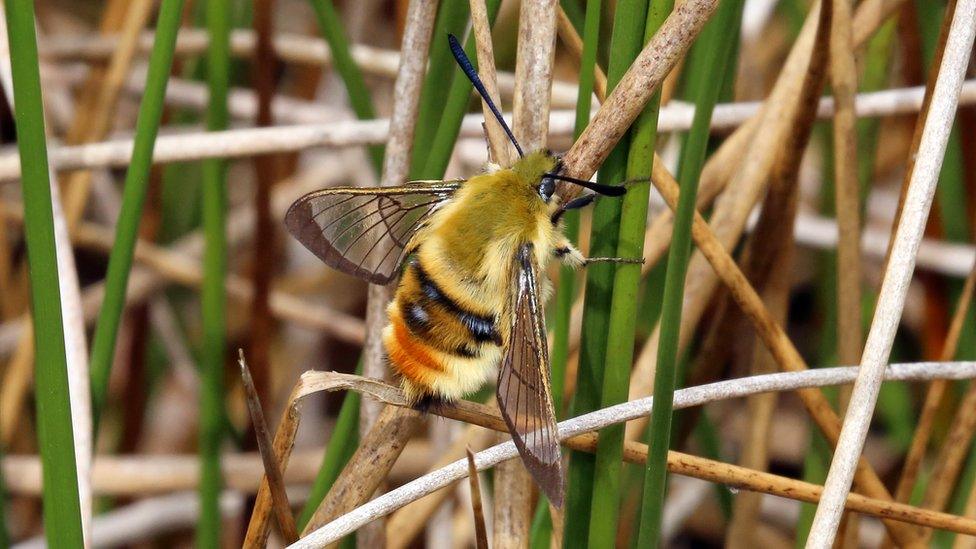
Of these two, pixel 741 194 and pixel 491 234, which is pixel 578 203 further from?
pixel 741 194

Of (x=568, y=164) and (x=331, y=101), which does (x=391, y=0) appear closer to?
(x=331, y=101)

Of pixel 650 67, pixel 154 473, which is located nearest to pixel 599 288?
pixel 650 67

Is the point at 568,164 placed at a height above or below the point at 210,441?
above

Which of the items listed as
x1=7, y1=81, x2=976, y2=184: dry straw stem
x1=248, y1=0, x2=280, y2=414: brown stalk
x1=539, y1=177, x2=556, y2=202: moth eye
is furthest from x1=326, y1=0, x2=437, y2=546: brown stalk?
x1=248, y1=0, x2=280, y2=414: brown stalk

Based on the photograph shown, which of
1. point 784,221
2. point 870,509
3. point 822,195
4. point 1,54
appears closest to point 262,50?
point 1,54

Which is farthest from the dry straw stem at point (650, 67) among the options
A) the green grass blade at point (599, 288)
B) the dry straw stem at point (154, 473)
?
the dry straw stem at point (154, 473)

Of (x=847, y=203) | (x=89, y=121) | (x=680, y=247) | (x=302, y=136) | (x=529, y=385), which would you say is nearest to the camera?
(x=680, y=247)

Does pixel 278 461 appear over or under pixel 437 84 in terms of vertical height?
under
